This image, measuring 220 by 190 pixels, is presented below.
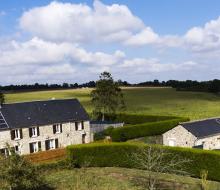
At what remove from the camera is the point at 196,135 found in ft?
178

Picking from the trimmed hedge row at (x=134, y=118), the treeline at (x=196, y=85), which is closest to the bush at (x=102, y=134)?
the trimmed hedge row at (x=134, y=118)

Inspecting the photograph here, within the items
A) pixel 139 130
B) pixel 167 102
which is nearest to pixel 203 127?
pixel 139 130

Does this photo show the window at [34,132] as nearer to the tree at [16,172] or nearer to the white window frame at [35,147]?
the white window frame at [35,147]

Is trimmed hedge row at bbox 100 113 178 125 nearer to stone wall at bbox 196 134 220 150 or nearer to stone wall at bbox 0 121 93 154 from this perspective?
stone wall at bbox 0 121 93 154

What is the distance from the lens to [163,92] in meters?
157

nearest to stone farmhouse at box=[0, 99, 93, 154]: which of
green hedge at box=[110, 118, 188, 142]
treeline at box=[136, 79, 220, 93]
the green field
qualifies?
green hedge at box=[110, 118, 188, 142]

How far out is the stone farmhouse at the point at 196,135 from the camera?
54.6 metres

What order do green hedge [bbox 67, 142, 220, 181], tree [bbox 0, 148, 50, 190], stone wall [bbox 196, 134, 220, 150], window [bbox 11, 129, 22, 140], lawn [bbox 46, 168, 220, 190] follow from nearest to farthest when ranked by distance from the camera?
tree [bbox 0, 148, 50, 190] → lawn [bbox 46, 168, 220, 190] → green hedge [bbox 67, 142, 220, 181] → stone wall [bbox 196, 134, 220, 150] → window [bbox 11, 129, 22, 140]

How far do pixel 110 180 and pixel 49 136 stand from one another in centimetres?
2321

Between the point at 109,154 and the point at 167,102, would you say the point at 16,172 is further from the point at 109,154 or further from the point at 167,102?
the point at 167,102

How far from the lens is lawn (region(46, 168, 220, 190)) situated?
39.9 m

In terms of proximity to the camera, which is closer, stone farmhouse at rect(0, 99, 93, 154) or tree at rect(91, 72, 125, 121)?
stone farmhouse at rect(0, 99, 93, 154)

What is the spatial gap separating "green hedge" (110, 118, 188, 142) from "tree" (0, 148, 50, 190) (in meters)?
32.1

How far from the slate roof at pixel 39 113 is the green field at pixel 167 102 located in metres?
35.8
